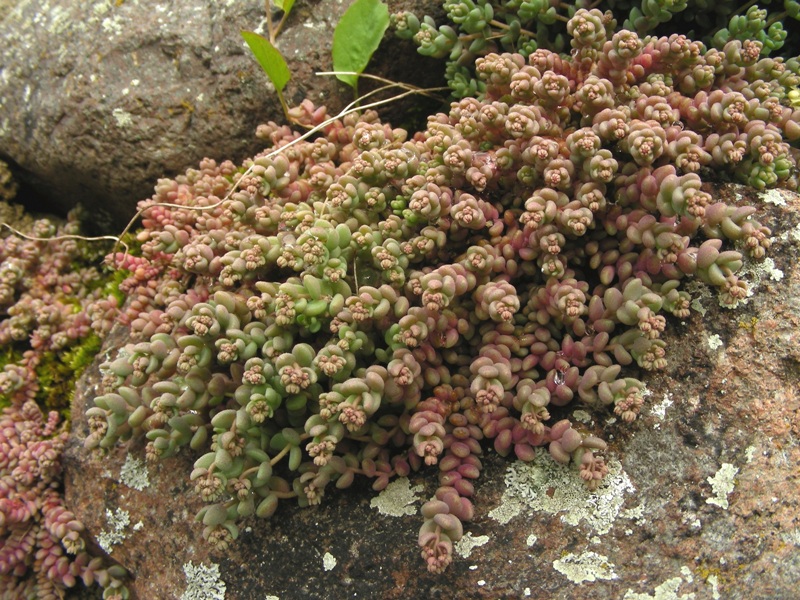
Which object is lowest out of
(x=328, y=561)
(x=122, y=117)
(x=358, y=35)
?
(x=328, y=561)

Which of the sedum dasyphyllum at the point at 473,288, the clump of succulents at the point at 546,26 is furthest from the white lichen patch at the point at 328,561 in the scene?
the clump of succulents at the point at 546,26

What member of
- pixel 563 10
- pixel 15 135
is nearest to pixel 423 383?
pixel 563 10

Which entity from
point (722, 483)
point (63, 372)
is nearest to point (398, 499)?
point (722, 483)

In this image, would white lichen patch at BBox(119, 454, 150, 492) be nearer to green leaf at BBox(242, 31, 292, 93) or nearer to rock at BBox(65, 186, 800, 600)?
rock at BBox(65, 186, 800, 600)

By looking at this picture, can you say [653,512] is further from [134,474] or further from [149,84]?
[149,84]

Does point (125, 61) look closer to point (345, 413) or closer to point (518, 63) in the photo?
point (518, 63)

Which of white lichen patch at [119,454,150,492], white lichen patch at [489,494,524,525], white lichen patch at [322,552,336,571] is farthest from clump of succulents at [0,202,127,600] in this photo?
white lichen patch at [489,494,524,525]

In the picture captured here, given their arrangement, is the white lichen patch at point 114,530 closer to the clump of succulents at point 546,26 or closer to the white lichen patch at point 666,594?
the white lichen patch at point 666,594
